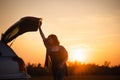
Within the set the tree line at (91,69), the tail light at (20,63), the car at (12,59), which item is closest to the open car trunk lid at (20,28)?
the car at (12,59)

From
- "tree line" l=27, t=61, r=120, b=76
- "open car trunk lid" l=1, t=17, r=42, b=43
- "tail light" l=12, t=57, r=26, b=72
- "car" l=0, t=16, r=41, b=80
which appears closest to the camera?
Result: "car" l=0, t=16, r=41, b=80

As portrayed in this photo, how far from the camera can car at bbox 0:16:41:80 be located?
8.45 metres

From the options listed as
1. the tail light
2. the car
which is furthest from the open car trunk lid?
the tail light

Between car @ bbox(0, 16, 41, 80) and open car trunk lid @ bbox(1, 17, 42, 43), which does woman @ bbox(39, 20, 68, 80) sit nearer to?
open car trunk lid @ bbox(1, 17, 42, 43)

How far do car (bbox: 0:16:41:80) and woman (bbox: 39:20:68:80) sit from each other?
1.43 meters

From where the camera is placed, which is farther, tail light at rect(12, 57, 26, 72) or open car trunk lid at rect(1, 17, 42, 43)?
open car trunk lid at rect(1, 17, 42, 43)

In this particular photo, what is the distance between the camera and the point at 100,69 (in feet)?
136

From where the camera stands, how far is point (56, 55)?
1146 cm

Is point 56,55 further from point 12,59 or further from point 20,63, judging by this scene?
point 12,59

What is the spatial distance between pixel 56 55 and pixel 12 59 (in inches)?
114

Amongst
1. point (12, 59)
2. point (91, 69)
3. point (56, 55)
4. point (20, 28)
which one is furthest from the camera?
point (91, 69)

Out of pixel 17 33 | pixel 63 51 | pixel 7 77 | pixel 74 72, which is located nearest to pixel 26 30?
pixel 17 33

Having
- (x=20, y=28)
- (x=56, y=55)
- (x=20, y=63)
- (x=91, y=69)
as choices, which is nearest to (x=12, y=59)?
(x=20, y=63)

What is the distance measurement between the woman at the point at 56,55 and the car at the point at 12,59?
1434 mm
